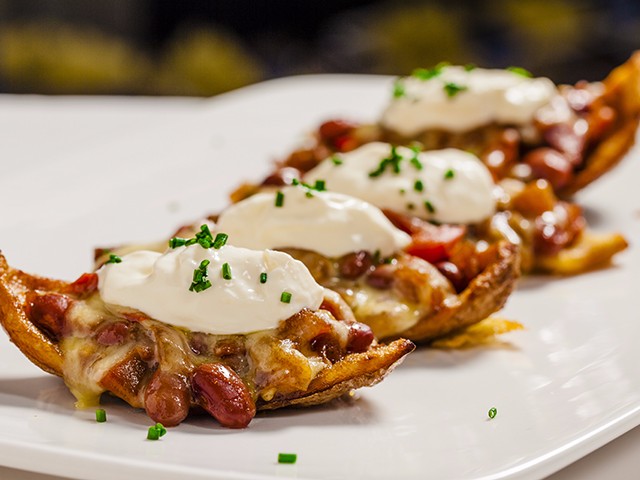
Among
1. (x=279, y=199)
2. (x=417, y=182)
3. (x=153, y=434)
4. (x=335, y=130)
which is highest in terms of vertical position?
(x=279, y=199)

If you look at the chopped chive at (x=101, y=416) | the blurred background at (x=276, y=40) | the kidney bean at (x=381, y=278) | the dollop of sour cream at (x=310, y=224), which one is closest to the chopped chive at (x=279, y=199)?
the dollop of sour cream at (x=310, y=224)

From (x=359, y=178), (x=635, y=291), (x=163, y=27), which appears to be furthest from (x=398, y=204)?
(x=163, y=27)

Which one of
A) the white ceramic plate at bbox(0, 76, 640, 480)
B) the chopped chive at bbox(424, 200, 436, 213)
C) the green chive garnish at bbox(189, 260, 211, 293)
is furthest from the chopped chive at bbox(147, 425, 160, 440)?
the chopped chive at bbox(424, 200, 436, 213)

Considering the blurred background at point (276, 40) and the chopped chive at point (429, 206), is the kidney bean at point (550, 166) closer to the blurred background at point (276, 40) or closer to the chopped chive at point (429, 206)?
the chopped chive at point (429, 206)

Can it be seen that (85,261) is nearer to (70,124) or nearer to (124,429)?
(124,429)

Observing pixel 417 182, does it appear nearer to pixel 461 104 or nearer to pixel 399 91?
pixel 461 104

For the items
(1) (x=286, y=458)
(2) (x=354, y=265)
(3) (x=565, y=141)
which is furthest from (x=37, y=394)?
(3) (x=565, y=141)

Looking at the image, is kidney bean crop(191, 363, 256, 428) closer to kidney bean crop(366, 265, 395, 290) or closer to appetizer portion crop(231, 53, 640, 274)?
kidney bean crop(366, 265, 395, 290)
